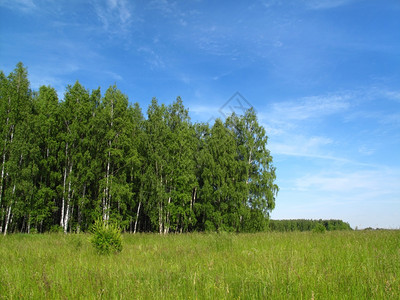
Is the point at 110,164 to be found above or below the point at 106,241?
above

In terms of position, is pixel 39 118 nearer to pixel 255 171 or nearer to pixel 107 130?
pixel 107 130

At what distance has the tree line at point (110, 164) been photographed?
76.6 feet

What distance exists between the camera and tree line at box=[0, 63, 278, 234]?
76.6ft

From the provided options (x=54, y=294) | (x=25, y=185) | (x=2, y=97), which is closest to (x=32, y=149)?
(x=25, y=185)

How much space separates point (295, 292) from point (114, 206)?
27963mm

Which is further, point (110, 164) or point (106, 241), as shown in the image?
point (110, 164)

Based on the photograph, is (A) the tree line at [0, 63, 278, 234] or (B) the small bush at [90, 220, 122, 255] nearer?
(B) the small bush at [90, 220, 122, 255]

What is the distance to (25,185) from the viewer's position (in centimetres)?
2198

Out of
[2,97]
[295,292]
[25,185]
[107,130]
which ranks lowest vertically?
[295,292]

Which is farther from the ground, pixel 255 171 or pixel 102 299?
pixel 255 171

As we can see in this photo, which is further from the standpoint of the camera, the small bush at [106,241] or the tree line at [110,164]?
the tree line at [110,164]

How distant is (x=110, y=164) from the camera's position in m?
28.1

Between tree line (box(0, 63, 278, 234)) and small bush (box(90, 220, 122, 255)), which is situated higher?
tree line (box(0, 63, 278, 234))

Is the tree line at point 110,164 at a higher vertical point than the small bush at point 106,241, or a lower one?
higher
